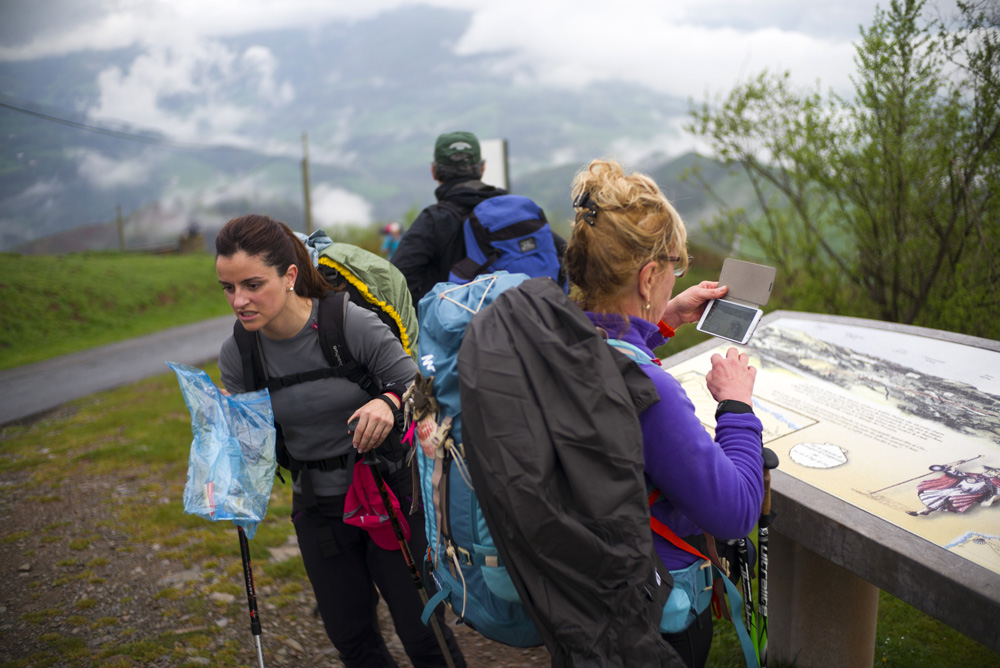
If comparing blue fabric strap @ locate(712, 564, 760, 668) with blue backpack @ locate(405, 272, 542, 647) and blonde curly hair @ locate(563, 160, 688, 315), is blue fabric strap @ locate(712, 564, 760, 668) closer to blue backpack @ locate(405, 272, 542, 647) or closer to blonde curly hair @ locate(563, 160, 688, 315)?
blue backpack @ locate(405, 272, 542, 647)

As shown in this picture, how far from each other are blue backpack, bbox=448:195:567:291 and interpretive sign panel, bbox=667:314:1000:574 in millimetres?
1202

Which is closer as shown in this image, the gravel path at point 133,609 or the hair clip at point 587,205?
the hair clip at point 587,205

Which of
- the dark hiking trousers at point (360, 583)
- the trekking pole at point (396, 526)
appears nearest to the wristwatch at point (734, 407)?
the trekking pole at point (396, 526)

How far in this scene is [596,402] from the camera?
136 cm

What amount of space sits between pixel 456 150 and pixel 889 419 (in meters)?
3.09

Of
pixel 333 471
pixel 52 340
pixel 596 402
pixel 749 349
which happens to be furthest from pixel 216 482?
pixel 52 340

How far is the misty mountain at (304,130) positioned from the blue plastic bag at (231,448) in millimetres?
7431

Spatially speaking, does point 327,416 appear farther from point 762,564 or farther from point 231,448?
point 762,564

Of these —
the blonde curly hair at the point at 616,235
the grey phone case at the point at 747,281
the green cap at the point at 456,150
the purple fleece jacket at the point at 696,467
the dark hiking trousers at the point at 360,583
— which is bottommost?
the dark hiking trousers at the point at 360,583

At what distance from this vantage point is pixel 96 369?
12664mm

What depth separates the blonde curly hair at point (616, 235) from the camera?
163 cm

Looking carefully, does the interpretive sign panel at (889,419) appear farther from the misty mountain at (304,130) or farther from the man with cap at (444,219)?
the misty mountain at (304,130)

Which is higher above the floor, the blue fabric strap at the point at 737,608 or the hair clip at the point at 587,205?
the hair clip at the point at 587,205

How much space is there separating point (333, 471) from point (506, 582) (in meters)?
1.26
